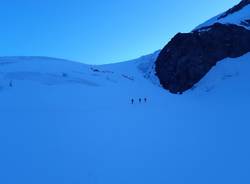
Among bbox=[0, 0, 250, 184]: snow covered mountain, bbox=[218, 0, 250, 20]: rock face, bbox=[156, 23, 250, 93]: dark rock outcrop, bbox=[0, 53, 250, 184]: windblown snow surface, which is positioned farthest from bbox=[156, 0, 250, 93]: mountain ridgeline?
bbox=[218, 0, 250, 20]: rock face

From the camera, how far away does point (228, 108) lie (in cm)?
2320

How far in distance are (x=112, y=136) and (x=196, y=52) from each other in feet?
99.0

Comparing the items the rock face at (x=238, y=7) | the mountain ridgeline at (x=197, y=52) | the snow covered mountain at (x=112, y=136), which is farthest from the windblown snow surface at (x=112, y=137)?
the rock face at (x=238, y=7)

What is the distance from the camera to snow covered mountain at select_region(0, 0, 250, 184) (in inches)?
405

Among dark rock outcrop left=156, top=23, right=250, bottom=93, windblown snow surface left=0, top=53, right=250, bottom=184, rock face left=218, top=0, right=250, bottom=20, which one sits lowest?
windblown snow surface left=0, top=53, right=250, bottom=184

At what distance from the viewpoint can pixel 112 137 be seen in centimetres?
1459

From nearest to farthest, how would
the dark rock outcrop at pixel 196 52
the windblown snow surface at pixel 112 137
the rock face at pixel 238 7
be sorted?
1. the windblown snow surface at pixel 112 137
2. the dark rock outcrop at pixel 196 52
3. the rock face at pixel 238 7

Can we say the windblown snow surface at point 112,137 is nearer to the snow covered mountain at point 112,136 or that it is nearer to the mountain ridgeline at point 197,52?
the snow covered mountain at point 112,136

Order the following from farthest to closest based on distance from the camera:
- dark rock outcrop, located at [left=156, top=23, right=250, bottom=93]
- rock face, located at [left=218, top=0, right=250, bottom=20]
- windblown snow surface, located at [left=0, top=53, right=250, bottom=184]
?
rock face, located at [left=218, top=0, right=250, bottom=20] → dark rock outcrop, located at [left=156, top=23, right=250, bottom=93] → windblown snow surface, located at [left=0, top=53, right=250, bottom=184]

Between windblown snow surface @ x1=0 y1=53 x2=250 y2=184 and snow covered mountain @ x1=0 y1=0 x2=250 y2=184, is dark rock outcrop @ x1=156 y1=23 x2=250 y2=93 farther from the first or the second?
windblown snow surface @ x1=0 y1=53 x2=250 y2=184

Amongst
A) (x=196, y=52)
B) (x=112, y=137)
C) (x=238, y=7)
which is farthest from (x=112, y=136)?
(x=238, y=7)

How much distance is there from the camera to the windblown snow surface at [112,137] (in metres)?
10.3

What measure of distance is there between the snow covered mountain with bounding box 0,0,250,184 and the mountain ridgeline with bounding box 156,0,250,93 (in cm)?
911

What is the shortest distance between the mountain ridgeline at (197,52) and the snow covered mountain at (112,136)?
9111 millimetres
